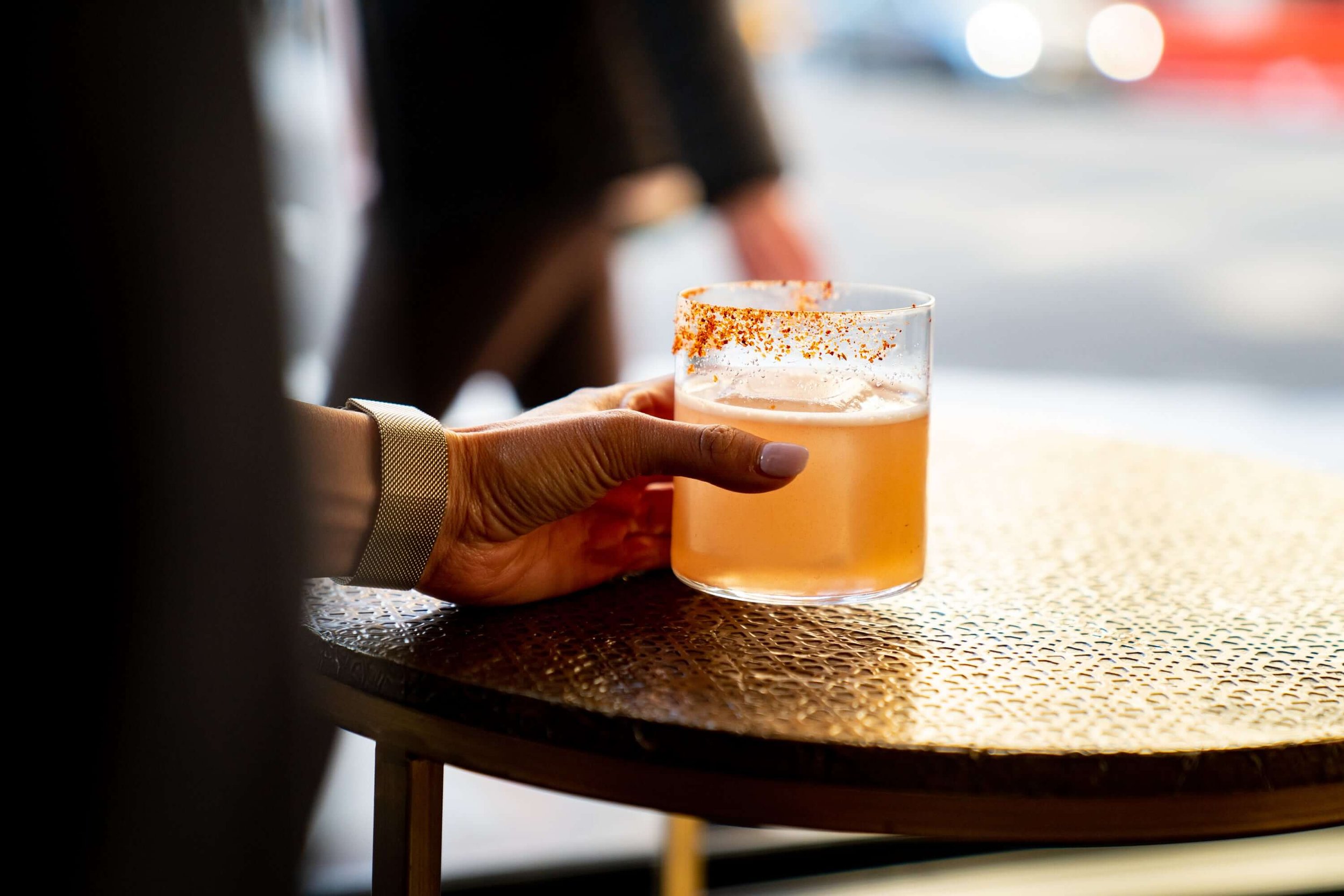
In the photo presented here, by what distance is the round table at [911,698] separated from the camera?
0.53m

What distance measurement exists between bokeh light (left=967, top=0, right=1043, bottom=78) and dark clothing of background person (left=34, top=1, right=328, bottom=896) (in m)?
4.21

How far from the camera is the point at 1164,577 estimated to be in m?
0.77

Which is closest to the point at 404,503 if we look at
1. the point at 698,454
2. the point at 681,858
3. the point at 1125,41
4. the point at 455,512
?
the point at 455,512

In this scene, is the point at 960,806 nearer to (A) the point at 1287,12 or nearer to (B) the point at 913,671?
(B) the point at 913,671

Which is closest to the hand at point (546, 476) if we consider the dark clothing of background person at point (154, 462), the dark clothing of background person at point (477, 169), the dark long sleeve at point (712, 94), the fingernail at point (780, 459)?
the fingernail at point (780, 459)

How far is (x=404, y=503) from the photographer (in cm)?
65

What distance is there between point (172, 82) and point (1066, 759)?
0.41m

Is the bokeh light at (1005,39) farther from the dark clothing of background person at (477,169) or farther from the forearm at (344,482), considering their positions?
the forearm at (344,482)

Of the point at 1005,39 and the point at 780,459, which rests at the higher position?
the point at 1005,39

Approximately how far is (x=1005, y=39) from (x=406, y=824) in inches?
165

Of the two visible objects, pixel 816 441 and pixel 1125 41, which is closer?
pixel 816 441

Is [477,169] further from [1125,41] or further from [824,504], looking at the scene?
[1125,41]

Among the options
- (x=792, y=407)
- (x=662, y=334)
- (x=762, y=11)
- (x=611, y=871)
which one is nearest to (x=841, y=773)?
(x=792, y=407)

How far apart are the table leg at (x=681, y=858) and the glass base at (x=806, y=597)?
57 centimetres
